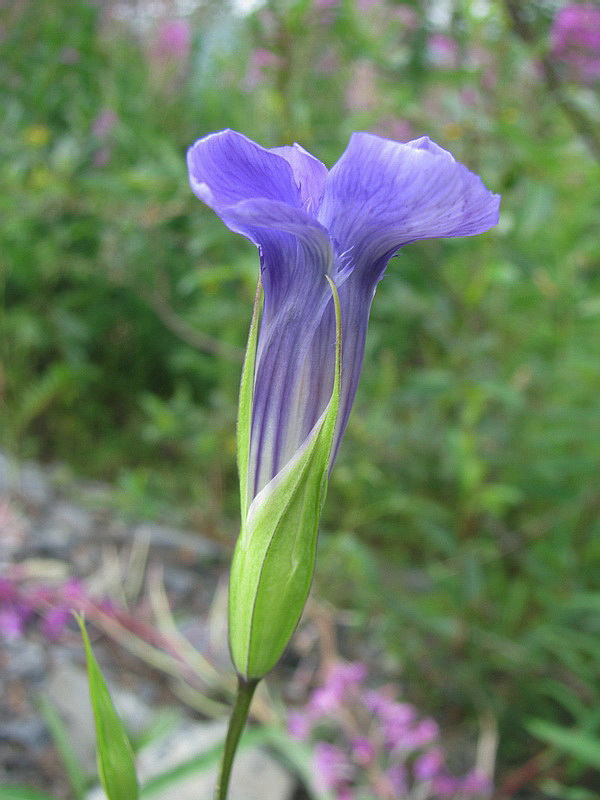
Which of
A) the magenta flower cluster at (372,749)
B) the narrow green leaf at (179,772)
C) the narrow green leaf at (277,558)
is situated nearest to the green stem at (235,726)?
the narrow green leaf at (277,558)

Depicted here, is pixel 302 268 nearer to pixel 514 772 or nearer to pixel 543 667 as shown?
pixel 543 667

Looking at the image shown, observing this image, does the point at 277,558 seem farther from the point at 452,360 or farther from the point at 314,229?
the point at 452,360

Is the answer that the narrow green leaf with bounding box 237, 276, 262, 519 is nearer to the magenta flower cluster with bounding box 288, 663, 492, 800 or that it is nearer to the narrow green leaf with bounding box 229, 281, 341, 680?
the narrow green leaf with bounding box 229, 281, 341, 680

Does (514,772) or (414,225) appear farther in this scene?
(514,772)

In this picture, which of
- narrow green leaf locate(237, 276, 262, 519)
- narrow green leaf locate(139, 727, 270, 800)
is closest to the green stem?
narrow green leaf locate(237, 276, 262, 519)

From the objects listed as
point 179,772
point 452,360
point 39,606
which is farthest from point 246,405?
point 39,606

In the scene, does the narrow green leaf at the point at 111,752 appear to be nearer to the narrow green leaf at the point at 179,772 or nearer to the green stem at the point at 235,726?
the green stem at the point at 235,726

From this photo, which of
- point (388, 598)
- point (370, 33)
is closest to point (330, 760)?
point (388, 598)

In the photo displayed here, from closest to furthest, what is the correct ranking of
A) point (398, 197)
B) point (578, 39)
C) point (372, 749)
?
Result: point (398, 197) < point (372, 749) < point (578, 39)
